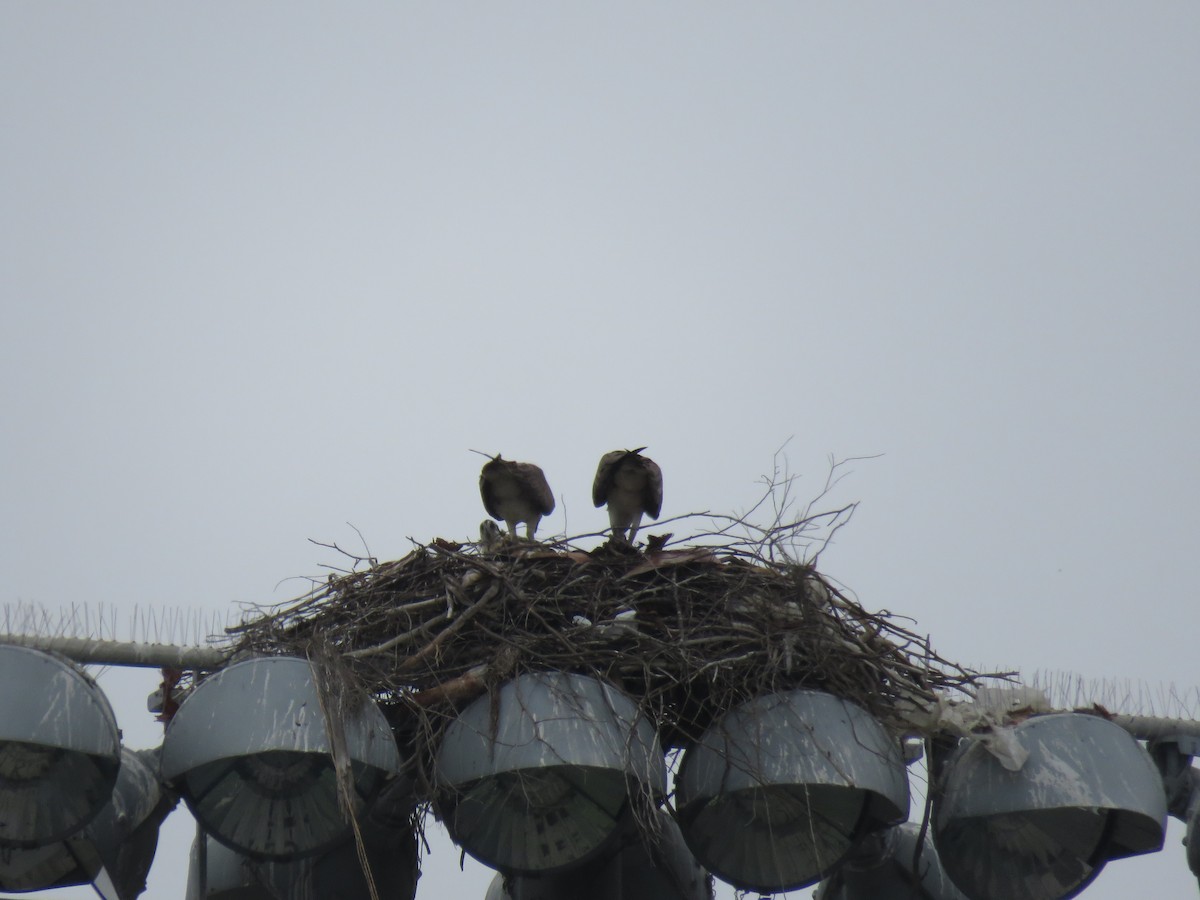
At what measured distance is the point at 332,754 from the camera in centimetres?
601

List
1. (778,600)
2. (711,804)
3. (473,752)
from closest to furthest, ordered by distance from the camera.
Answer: (473,752)
(711,804)
(778,600)

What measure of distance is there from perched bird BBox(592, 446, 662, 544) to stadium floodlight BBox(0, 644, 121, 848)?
472 centimetres

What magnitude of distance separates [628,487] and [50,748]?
5211 millimetres

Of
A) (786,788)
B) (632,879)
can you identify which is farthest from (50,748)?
(632,879)

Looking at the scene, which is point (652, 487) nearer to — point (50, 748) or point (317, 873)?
point (317, 873)

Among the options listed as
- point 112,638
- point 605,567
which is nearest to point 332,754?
point 112,638

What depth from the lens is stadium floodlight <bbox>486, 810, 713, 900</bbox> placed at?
7992 millimetres

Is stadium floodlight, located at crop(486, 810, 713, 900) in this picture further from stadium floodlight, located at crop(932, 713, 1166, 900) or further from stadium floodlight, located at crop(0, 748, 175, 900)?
stadium floodlight, located at crop(0, 748, 175, 900)

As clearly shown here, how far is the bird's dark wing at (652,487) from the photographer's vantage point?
1041 cm

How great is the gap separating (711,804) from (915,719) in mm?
1066

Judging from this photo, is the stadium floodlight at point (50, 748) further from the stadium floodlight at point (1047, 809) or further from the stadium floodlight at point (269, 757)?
the stadium floodlight at point (1047, 809)

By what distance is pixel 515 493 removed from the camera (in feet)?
34.9

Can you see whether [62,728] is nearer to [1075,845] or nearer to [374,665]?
[374,665]

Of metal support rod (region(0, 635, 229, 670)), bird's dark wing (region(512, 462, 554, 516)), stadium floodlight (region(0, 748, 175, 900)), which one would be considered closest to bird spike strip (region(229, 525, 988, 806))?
metal support rod (region(0, 635, 229, 670))
